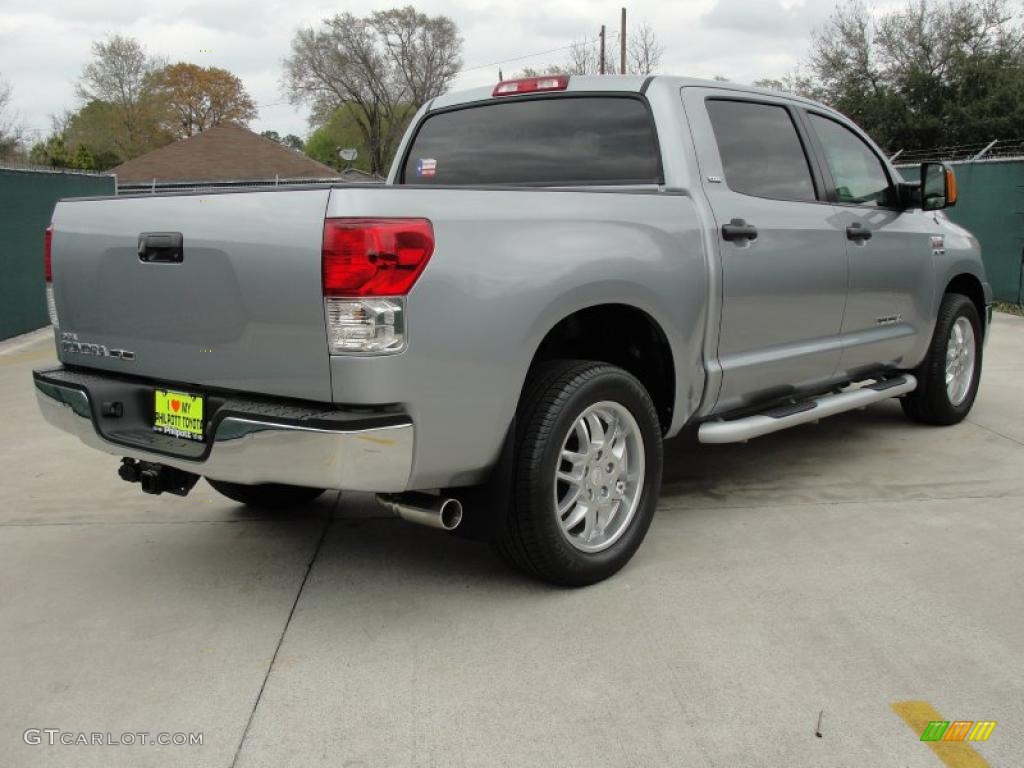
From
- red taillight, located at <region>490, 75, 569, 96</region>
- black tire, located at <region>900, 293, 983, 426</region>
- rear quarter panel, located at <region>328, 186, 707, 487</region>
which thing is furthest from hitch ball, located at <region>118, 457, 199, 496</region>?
black tire, located at <region>900, 293, 983, 426</region>

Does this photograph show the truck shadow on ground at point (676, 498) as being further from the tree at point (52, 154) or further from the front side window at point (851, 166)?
the tree at point (52, 154)

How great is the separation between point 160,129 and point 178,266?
68429 mm

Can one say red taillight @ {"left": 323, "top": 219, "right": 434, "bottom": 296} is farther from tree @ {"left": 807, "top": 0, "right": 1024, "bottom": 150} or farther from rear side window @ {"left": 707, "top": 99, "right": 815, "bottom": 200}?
tree @ {"left": 807, "top": 0, "right": 1024, "bottom": 150}

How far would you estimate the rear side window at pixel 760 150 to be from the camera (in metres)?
4.20

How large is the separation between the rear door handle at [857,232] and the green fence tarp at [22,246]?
8957 millimetres

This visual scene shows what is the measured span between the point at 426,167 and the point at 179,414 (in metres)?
2.04

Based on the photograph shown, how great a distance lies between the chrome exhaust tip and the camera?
10.1ft

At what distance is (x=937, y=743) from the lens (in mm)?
2543

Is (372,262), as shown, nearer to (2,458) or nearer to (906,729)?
(906,729)

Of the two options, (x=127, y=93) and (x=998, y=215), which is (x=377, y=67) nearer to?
(x=127, y=93)

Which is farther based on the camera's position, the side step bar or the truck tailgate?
the side step bar

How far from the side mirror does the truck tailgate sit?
149 inches

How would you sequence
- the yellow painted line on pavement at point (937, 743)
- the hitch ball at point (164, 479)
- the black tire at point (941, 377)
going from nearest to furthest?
the yellow painted line on pavement at point (937, 743) < the hitch ball at point (164, 479) < the black tire at point (941, 377)

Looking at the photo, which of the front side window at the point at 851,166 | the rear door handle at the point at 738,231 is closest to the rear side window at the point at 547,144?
the rear door handle at the point at 738,231
